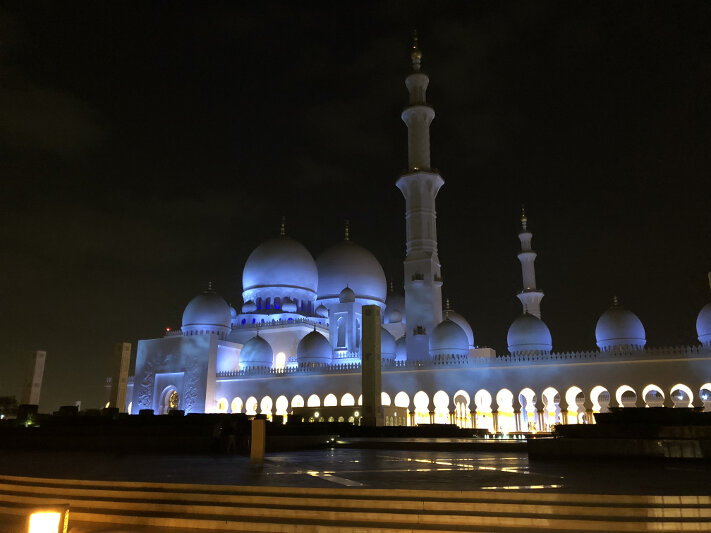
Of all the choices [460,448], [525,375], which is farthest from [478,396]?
[460,448]

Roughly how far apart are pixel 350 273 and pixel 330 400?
9.04 metres

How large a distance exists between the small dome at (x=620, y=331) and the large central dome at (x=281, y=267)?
16.2 m

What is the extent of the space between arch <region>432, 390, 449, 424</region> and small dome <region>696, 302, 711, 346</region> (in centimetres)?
1023

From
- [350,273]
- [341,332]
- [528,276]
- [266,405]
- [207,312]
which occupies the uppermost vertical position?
[350,273]

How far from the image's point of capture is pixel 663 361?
21594 millimetres

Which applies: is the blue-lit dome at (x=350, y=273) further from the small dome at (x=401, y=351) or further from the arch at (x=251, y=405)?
the arch at (x=251, y=405)

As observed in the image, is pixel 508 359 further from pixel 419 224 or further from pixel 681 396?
pixel 681 396

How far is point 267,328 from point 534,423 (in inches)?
594

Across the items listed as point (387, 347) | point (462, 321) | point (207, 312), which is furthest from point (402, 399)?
point (207, 312)

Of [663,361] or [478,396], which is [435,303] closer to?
[478,396]

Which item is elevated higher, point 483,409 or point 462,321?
point 462,321

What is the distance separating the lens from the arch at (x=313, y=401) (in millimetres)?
26945

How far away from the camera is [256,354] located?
29.3m

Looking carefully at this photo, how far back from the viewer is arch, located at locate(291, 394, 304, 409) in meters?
27.4
